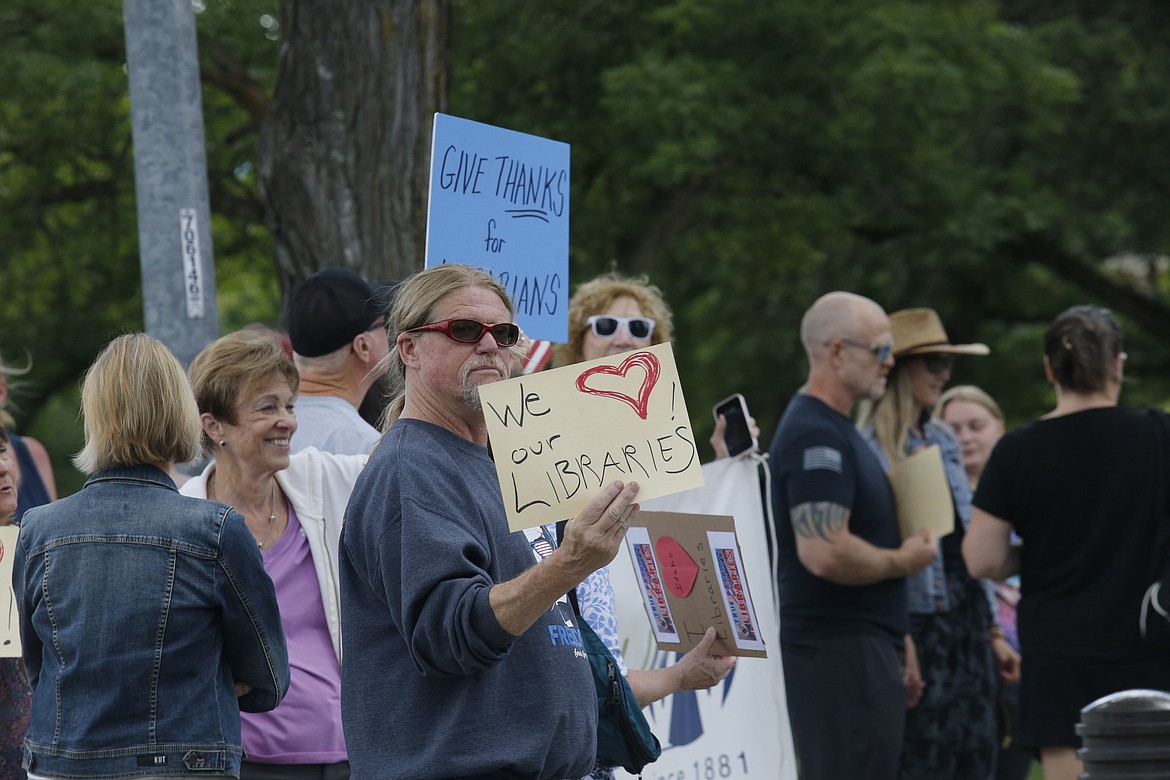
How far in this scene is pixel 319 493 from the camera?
3.87m

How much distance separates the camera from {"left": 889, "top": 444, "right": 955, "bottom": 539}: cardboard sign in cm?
534

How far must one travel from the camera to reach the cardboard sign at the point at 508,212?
418cm

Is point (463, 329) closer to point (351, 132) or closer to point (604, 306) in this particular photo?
point (604, 306)

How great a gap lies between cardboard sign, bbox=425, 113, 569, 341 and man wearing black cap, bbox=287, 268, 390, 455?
31 cm

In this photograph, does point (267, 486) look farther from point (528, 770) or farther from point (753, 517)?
point (753, 517)

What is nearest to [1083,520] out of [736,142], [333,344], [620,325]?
[620,325]

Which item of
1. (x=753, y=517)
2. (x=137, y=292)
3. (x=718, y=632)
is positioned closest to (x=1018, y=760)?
(x=753, y=517)

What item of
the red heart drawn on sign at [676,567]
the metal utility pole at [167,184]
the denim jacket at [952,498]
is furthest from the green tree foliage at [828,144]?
the red heart drawn on sign at [676,567]

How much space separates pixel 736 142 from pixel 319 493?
7295 millimetres

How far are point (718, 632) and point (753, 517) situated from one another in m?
1.76

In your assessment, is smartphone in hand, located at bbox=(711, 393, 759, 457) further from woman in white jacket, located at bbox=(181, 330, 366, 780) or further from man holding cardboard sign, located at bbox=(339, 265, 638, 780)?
man holding cardboard sign, located at bbox=(339, 265, 638, 780)

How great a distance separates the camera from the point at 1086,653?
497 centimetres

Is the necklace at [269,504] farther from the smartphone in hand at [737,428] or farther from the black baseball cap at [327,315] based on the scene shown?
the smartphone in hand at [737,428]

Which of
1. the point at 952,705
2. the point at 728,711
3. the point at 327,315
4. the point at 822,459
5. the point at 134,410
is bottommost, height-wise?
the point at 952,705
